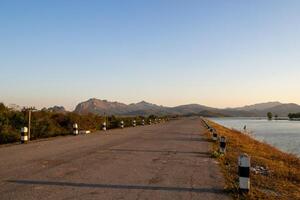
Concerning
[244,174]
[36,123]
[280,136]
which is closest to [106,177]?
[244,174]

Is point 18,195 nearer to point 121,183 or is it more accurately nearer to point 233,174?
point 121,183

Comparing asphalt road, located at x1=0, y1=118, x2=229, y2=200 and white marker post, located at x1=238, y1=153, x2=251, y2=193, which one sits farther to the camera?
white marker post, located at x1=238, y1=153, x2=251, y2=193

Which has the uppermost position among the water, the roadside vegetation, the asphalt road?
the roadside vegetation

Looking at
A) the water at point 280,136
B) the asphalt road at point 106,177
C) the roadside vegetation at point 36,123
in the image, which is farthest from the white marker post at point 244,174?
the water at point 280,136

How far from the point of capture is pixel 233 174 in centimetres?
1197

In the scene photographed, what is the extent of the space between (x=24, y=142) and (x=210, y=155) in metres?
9.31

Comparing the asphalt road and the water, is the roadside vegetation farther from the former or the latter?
the water

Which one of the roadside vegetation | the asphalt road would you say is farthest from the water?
the asphalt road

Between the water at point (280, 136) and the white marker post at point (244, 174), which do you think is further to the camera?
the water at point (280, 136)

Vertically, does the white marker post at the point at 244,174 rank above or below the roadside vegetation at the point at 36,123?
below

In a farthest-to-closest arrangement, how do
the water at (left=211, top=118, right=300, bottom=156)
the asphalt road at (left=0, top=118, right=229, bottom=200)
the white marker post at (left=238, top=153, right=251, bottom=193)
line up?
1. the water at (left=211, top=118, right=300, bottom=156)
2. the white marker post at (left=238, top=153, right=251, bottom=193)
3. the asphalt road at (left=0, top=118, right=229, bottom=200)

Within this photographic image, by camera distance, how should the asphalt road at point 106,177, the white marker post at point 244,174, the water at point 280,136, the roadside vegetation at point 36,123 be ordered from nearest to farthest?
the asphalt road at point 106,177 < the white marker post at point 244,174 < the roadside vegetation at point 36,123 < the water at point 280,136

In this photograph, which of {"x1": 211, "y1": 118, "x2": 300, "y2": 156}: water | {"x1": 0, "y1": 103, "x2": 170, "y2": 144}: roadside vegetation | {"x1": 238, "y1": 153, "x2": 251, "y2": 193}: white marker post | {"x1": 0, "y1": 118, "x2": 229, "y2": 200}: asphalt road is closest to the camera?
{"x1": 0, "y1": 118, "x2": 229, "y2": 200}: asphalt road

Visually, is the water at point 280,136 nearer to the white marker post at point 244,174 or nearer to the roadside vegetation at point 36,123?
the roadside vegetation at point 36,123
